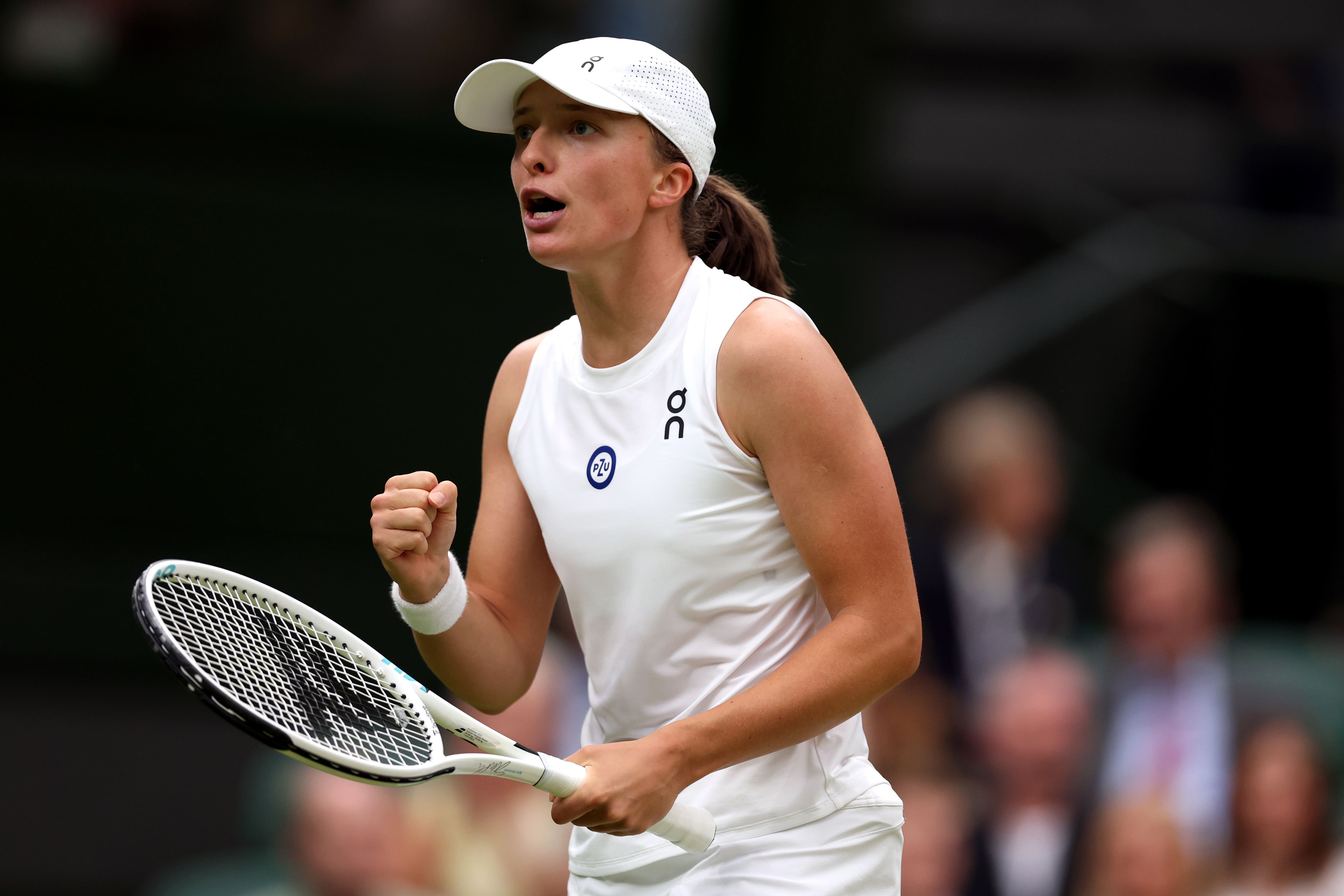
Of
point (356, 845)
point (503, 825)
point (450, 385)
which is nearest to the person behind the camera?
point (356, 845)

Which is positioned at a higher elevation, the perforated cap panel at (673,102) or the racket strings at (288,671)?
the perforated cap panel at (673,102)

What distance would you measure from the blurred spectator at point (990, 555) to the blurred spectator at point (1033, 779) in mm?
215

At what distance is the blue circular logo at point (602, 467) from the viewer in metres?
2.68

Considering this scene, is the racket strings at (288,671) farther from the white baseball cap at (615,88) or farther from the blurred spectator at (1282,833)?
the blurred spectator at (1282,833)

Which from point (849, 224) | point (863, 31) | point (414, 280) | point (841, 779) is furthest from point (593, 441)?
point (863, 31)

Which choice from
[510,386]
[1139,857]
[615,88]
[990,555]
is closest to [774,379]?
[615,88]

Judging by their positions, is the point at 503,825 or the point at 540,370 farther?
the point at 503,825

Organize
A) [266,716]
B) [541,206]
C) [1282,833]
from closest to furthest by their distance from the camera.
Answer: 1. [266,716]
2. [541,206]
3. [1282,833]

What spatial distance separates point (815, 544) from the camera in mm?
2535

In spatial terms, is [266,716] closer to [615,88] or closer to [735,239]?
[615,88]

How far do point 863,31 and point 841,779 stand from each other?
19.0ft

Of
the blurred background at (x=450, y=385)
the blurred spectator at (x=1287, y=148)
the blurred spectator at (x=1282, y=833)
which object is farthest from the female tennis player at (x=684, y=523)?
the blurred spectator at (x=1287, y=148)

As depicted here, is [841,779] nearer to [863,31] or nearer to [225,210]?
[225,210]

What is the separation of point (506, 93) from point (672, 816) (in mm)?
1191
